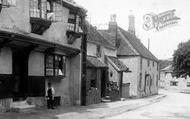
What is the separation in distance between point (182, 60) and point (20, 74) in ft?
189

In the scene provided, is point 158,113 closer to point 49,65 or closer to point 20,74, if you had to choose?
point 49,65

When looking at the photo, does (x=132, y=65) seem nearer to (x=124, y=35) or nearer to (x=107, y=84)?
(x=124, y=35)

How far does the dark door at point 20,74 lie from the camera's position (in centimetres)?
1803

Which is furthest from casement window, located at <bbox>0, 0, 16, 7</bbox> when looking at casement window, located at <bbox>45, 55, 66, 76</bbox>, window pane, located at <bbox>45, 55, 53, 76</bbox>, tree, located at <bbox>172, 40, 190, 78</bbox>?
tree, located at <bbox>172, 40, 190, 78</bbox>

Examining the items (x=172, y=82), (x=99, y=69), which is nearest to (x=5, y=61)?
(x=99, y=69)

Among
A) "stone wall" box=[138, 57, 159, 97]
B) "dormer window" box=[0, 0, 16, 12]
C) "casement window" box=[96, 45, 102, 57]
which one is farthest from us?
"stone wall" box=[138, 57, 159, 97]

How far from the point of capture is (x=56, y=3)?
69.5 feet

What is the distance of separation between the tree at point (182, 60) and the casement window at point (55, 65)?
169ft

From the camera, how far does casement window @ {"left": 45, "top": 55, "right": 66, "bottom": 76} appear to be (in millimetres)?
20641

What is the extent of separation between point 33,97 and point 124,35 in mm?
29446

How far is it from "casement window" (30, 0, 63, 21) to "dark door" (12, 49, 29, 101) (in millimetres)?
2328

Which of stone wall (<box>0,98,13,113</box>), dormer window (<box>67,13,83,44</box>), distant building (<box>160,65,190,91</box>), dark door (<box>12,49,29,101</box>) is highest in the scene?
dormer window (<box>67,13,83,44</box>)

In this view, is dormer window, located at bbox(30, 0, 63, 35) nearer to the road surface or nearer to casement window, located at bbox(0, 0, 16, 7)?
casement window, located at bbox(0, 0, 16, 7)

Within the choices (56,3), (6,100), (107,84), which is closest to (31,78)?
(6,100)
